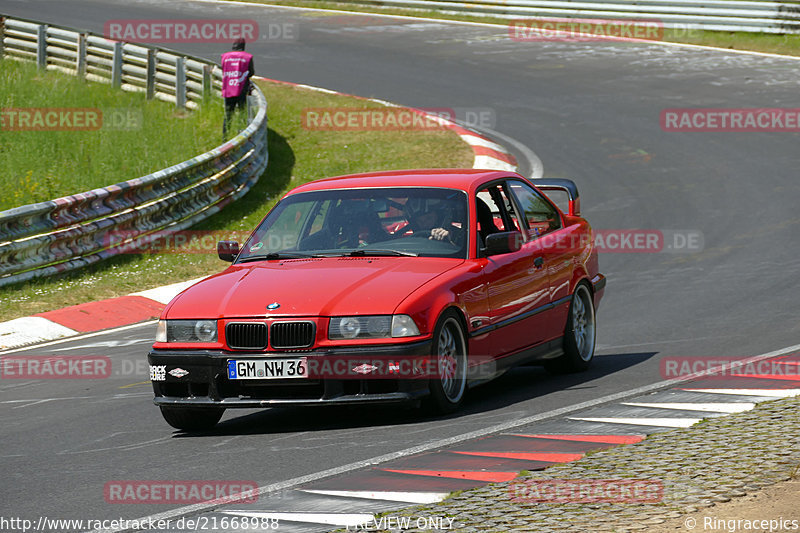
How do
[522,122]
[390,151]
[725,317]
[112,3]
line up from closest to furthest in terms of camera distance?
[725,317] → [390,151] → [522,122] → [112,3]

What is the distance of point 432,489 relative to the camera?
5.93 m

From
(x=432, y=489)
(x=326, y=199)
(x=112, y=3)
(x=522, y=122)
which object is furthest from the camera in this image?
(x=112, y=3)

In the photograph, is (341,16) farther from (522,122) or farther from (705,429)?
(705,429)

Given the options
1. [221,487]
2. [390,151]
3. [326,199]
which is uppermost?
[326,199]

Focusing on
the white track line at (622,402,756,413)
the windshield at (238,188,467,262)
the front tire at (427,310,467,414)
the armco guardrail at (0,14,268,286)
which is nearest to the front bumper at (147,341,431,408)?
the front tire at (427,310,467,414)

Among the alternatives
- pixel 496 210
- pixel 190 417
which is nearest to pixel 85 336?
pixel 190 417

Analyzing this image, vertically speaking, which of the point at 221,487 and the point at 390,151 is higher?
the point at 221,487

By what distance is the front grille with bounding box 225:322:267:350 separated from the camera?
7.42 metres

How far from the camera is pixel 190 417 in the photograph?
7.90 meters

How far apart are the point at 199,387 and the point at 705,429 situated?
2.99 m

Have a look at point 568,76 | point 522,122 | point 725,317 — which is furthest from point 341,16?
point 725,317
